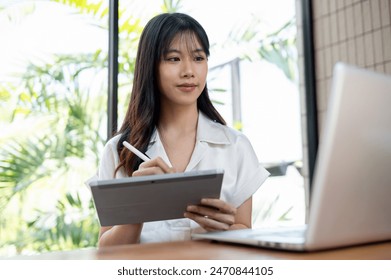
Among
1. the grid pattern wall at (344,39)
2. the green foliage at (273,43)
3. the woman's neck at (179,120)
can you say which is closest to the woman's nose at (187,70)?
the woman's neck at (179,120)

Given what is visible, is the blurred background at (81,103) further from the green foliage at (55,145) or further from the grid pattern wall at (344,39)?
the grid pattern wall at (344,39)

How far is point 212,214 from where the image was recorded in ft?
3.60

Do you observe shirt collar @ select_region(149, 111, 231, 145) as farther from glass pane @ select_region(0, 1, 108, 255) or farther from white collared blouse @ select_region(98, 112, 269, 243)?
glass pane @ select_region(0, 1, 108, 255)

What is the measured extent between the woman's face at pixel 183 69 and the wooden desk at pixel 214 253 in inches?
28.2

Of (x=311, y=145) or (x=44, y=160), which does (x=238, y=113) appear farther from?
(x=44, y=160)

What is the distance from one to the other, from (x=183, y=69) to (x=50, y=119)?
167 centimetres

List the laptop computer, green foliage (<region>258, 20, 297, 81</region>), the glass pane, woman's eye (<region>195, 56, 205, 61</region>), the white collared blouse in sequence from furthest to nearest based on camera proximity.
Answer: green foliage (<region>258, 20, 297, 81</region>), the glass pane, woman's eye (<region>195, 56, 205, 61</region>), the white collared blouse, the laptop computer

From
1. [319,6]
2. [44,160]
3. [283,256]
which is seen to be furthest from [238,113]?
[283,256]

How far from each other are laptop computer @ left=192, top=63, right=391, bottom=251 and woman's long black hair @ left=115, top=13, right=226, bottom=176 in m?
0.80

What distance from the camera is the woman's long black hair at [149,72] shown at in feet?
5.00

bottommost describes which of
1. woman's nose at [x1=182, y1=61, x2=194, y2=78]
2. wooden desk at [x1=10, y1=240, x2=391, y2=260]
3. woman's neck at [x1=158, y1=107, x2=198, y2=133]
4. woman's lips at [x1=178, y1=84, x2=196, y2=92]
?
wooden desk at [x1=10, y1=240, x2=391, y2=260]

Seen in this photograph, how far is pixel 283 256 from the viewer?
72cm

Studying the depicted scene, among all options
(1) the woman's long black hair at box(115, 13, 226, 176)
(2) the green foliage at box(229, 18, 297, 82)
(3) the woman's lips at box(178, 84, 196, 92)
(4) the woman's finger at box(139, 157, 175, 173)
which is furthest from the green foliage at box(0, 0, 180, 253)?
(4) the woman's finger at box(139, 157, 175, 173)

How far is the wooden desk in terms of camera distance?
71 centimetres
